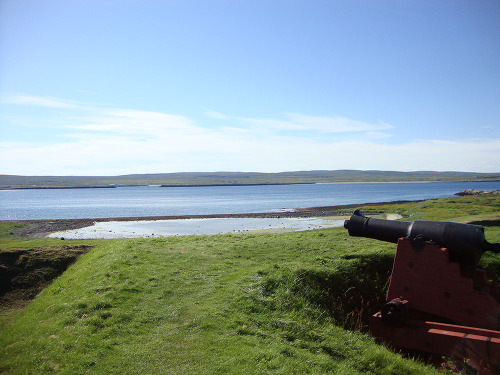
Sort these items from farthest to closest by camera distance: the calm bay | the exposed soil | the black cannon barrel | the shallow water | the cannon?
the calm bay
the shallow water
the exposed soil
the black cannon barrel
the cannon

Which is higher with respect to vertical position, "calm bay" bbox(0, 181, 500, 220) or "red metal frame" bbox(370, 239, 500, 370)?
"red metal frame" bbox(370, 239, 500, 370)

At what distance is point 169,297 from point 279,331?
2924mm

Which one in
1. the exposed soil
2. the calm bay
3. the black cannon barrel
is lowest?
the calm bay

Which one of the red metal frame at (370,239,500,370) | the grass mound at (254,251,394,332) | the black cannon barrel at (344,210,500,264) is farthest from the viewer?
the grass mound at (254,251,394,332)

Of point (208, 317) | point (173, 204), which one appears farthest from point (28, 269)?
point (173, 204)

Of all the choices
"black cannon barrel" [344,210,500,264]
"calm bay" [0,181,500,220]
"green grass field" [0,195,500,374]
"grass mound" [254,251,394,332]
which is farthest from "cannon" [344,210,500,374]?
"calm bay" [0,181,500,220]

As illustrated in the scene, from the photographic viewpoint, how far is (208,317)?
7168 millimetres

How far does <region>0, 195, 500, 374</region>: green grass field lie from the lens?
5.81m

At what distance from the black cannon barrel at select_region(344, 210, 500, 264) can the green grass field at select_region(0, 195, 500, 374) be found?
5.81 feet

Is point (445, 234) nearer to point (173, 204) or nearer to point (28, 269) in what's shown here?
point (28, 269)

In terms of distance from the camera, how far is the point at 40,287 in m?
11.4

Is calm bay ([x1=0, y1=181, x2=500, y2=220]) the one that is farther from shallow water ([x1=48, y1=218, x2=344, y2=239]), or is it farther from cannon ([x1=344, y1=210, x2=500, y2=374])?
cannon ([x1=344, y1=210, x2=500, y2=374])

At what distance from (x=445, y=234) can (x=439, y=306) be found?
1.38m

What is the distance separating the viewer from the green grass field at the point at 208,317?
5812 millimetres
